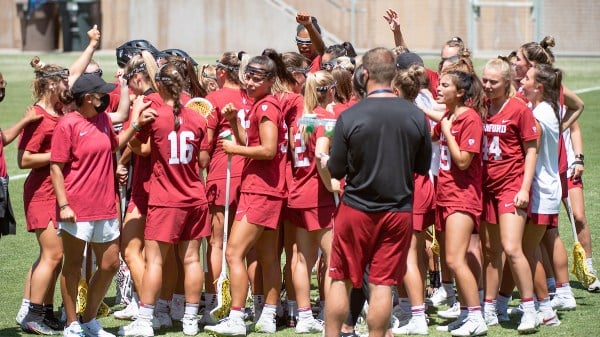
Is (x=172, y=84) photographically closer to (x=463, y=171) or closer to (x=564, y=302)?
(x=463, y=171)

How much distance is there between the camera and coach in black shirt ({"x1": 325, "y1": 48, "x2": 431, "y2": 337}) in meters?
6.61

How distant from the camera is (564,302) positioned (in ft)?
28.6

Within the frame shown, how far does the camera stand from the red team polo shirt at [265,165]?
26.0 ft

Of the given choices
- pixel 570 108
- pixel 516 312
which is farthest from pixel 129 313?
pixel 570 108

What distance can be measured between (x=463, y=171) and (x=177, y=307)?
2513mm

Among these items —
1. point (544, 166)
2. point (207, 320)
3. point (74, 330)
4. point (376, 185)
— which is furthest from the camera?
point (207, 320)

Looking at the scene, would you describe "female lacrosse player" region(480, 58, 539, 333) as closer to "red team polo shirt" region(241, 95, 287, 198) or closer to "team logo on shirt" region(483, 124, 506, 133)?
"team logo on shirt" region(483, 124, 506, 133)

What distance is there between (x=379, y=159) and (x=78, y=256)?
A: 239 centimetres

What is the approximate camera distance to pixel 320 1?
32.4 metres

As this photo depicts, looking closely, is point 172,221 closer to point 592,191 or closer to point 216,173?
point 216,173

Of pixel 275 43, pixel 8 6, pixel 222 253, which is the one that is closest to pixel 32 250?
pixel 222 253

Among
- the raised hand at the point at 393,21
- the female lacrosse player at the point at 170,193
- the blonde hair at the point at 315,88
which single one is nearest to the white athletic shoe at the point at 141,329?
the female lacrosse player at the point at 170,193

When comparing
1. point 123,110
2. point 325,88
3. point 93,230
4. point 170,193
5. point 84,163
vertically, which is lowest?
point 93,230

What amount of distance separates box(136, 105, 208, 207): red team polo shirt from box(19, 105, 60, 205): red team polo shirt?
2.17ft
